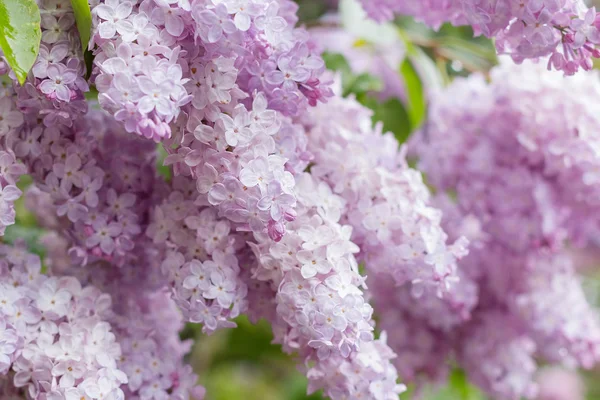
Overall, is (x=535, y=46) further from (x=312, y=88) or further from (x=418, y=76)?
(x=418, y=76)

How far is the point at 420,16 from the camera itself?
0.69 meters

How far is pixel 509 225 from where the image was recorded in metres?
0.79

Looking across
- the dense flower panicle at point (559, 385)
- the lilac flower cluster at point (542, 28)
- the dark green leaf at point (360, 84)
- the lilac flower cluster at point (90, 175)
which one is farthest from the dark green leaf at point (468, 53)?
the dense flower panicle at point (559, 385)

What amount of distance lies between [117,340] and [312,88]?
0.24 meters

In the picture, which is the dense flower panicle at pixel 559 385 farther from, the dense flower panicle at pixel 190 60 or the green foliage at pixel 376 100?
the dense flower panicle at pixel 190 60

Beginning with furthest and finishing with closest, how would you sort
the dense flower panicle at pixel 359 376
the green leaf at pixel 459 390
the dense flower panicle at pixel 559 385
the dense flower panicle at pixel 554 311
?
the dense flower panicle at pixel 559 385 → the green leaf at pixel 459 390 → the dense flower panicle at pixel 554 311 → the dense flower panicle at pixel 359 376

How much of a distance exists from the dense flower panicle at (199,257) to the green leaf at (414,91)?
15.6 inches

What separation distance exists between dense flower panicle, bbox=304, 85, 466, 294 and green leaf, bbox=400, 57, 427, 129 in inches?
11.2

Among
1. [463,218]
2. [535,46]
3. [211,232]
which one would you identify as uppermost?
[535,46]

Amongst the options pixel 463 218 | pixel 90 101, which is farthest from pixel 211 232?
pixel 463 218

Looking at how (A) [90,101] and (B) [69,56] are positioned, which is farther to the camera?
(A) [90,101]

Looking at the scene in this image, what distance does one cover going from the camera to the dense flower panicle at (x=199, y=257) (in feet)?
1.74

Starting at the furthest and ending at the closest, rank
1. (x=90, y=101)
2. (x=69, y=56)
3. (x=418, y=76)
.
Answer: (x=418, y=76) < (x=90, y=101) < (x=69, y=56)

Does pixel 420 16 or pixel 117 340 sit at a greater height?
pixel 420 16
